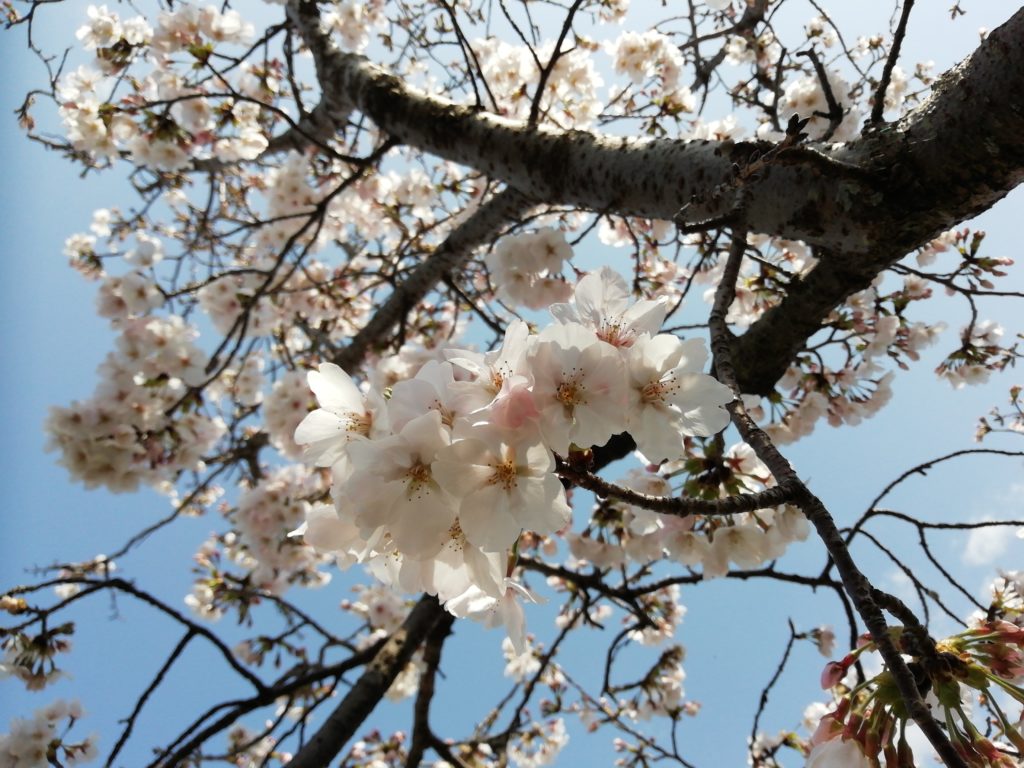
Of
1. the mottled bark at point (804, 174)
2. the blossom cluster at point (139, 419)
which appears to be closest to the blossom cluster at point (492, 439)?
the mottled bark at point (804, 174)

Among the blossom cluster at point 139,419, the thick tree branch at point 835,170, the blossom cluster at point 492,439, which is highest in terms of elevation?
the thick tree branch at point 835,170

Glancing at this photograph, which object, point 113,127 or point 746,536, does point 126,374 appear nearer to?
point 113,127

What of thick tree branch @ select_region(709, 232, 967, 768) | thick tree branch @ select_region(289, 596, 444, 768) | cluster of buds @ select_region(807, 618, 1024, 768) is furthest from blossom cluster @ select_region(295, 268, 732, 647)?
thick tree branch @ select_region(289, 596, 444, 768)

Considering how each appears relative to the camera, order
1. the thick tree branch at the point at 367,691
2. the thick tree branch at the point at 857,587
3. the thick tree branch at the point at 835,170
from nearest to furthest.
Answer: the thick tree branch at the point at 857,587 < the thick tree branch at the point at 835,170 < the thick tree branch at the point at 367,691

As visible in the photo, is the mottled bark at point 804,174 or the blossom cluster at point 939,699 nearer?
the blossom cluster at point 939,699

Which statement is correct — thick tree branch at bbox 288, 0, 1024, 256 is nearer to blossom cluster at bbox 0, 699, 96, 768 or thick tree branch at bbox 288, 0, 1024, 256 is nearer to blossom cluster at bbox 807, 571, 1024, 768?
blossom cluster at bbox 807, 571, 1024, 768

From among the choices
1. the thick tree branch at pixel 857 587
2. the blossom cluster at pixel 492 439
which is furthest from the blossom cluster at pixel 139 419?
the thick tree branch at pixel 857 587

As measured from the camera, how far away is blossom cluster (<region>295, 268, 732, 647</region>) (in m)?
0.77

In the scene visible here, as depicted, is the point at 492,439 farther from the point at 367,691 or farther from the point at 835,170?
the point at 367,691

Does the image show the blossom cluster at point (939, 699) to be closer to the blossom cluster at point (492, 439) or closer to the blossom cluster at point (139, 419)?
the blossom cluster at point (492, 439)

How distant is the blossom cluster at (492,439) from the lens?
0.77 metres

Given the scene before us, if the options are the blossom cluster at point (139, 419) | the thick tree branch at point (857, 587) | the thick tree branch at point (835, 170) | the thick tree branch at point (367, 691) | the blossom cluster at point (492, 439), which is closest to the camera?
the thick tree branch at point (857, 587)

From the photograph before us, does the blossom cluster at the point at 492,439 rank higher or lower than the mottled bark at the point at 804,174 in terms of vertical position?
lower

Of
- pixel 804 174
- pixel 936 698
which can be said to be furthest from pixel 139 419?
pixel 936 698
